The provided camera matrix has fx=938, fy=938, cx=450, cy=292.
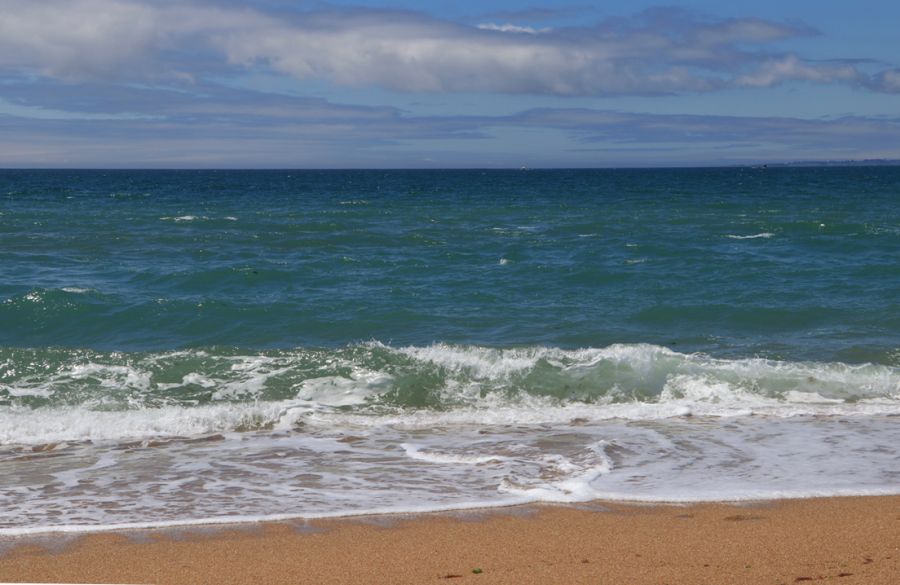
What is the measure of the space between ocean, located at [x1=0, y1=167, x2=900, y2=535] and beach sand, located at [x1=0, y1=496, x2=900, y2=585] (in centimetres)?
36

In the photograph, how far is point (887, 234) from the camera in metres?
27.2

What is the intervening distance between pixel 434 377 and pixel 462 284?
23.6ft

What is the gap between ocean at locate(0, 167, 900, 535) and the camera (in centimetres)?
776

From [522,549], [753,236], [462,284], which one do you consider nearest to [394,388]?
[522,549]

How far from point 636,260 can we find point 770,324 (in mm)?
6940

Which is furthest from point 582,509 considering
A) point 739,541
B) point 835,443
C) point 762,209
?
point 762,209

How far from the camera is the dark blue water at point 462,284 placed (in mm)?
14898

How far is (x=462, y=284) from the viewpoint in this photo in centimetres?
1914

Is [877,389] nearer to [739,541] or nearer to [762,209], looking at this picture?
[739,541]

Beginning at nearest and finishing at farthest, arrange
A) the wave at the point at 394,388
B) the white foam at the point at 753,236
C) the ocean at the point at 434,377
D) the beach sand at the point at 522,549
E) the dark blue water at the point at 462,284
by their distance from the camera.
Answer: the beach sand at the point at 522,549 → the ocean at the point at 434,377 → the wave at the point at 394,388 → the dark blue water at the point at 462,284 → the white foam at the point at 753,236

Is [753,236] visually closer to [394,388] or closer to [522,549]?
[394,388]

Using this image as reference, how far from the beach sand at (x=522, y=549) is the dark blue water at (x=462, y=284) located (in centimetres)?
714

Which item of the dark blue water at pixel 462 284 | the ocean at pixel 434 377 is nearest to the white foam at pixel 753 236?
the dark blue water at pixel 462 284

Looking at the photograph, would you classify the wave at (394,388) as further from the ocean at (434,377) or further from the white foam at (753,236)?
the white foam at (753,236)
